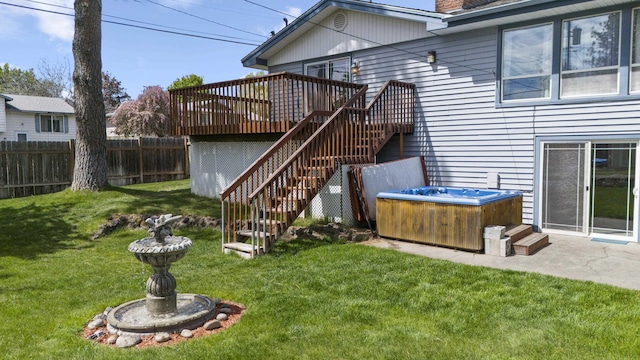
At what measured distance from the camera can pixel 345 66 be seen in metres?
11.4

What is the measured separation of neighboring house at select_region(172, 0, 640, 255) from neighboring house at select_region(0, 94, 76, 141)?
Result: 1902 cm

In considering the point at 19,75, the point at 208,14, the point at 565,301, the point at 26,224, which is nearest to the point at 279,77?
the point at 26,224

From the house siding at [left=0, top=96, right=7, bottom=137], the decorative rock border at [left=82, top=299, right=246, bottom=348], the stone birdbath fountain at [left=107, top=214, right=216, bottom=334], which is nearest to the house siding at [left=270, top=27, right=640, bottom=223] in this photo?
the decorative rock border at [left=82, top=299, right=246, bottom=348]

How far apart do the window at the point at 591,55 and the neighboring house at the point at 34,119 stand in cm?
2595

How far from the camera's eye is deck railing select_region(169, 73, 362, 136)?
356 inches

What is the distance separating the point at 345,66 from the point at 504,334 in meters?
8.61

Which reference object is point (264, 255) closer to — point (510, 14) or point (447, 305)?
point (447, 305)

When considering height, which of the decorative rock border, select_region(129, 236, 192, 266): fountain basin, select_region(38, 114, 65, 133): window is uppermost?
select_region(38, 114, 65, 133): window

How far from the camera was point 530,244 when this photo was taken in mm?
6629

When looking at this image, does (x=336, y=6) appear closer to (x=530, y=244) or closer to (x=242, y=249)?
(x=242, y=249)

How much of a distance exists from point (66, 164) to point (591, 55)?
14.0m

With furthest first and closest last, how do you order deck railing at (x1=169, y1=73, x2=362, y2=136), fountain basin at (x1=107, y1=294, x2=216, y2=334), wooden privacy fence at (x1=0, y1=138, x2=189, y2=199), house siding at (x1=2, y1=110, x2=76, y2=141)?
house siding at (x1=2, y1=110, x2=76, y2=141) → wooden privacy fence at (x1=0, y1=138, x2=189, y2=199) → deck railing at (x1=169, y1=73, x2=362, y2=136) → fountain basin at (x1=107, y1=294, x2=216, y2=334)

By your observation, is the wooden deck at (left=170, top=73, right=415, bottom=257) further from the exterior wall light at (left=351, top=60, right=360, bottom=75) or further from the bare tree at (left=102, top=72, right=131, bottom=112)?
the bare tree at (left=102, top=72, right=131, bottom=112)

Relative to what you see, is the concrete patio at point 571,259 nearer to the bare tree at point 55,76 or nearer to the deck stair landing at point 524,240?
the deck stair landing at point 524,240
